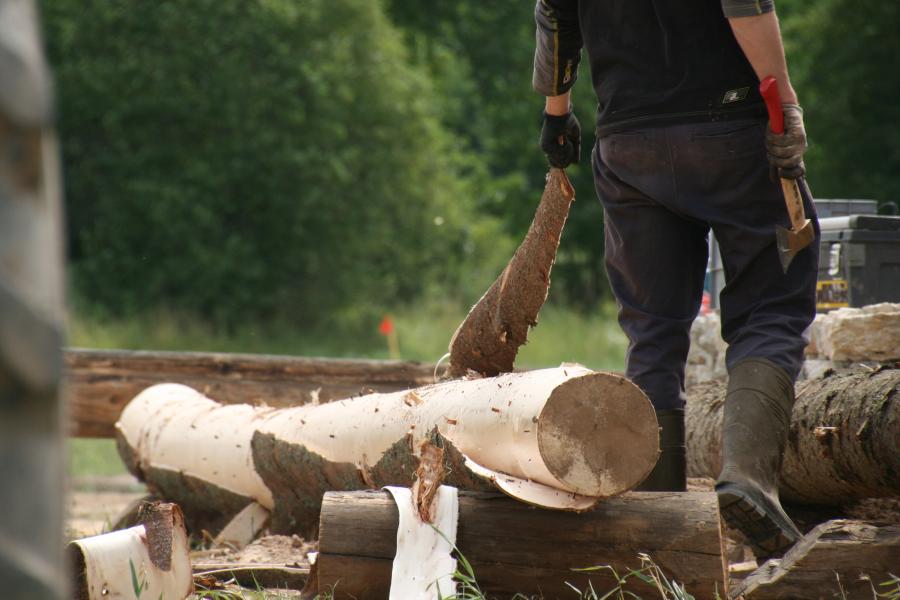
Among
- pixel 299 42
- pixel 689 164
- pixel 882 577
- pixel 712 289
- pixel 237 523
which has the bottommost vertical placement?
pixel 237 523

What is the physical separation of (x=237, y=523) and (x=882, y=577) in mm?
2603

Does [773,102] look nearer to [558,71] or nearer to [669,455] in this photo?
[558,71]

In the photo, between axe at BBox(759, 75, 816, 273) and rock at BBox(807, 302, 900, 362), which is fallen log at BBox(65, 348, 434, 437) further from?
axe at BBox(759, 75, 816, 273)

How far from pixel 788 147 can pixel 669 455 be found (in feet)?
3.09

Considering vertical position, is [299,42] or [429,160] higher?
[299,42]

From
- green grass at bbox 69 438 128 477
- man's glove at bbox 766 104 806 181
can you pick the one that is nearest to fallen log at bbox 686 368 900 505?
man's glove at bbox 766 104 806 181

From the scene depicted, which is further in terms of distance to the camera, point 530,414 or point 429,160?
point 429,160

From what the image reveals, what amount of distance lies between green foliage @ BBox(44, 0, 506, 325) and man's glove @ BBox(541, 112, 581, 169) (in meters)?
15.1

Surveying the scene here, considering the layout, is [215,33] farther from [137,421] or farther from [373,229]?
[137,421]

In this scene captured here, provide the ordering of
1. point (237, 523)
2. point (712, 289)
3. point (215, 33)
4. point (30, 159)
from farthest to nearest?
point (215, 33) < point (712, 289) < point (237, 523) < point (30, 159)

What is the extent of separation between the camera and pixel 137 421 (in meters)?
5.48

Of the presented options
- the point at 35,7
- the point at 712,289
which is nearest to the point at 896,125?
the point at 712,289

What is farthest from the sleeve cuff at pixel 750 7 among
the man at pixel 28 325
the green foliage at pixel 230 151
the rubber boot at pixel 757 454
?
the green foliage at pixel 230 151

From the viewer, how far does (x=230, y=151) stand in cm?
1872
